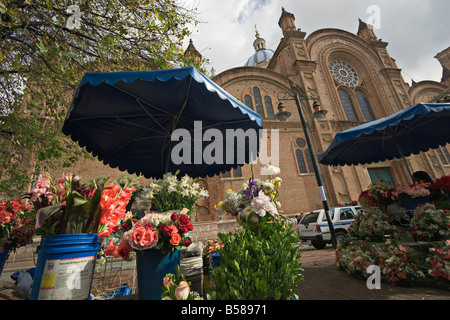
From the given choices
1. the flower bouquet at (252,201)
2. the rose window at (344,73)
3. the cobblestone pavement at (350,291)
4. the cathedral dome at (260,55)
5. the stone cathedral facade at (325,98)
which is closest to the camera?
the flower bouquet at (252,201)

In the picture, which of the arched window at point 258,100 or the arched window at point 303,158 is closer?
the arched window at point 303,158

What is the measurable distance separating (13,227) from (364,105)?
25.8 m

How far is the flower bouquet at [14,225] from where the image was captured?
2523mm

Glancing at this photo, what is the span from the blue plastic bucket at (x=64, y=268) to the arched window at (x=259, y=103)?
1646cm

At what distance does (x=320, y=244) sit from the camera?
9.53 metres

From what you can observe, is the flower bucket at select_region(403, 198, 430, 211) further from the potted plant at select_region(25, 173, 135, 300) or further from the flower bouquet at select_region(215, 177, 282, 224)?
the potted plant at select_region(25, 173, 135, 300)

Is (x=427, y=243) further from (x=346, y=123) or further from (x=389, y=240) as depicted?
(x=346, y=123)

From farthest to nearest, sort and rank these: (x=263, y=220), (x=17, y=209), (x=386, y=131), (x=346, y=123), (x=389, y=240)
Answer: (x=346, y=123), (x=386, y=131), (x=389, y=240), (x=17, y=209), (x=263, y=220)

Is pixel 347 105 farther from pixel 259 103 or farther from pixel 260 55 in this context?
pixel 260 55

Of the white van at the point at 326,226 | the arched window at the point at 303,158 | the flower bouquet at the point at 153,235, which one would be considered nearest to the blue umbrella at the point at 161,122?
the flower bouquet at the point at 153,235

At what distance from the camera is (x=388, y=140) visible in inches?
257
